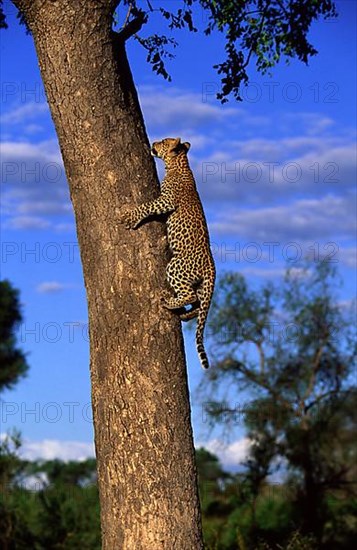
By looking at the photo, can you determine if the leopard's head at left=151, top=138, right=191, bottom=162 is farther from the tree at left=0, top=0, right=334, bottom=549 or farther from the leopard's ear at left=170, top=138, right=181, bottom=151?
the tree at left=0, top=0, right=334, bottom=549

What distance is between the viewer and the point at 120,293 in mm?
5180

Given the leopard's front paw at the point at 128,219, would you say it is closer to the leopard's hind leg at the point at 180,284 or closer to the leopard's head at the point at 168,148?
the leopard's hind leg at the point at 180,284

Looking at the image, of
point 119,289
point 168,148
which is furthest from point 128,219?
point 168,148

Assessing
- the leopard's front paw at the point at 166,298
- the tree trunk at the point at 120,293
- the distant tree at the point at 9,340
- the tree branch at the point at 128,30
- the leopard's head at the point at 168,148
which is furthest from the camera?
the distant tree at the point at 9,340

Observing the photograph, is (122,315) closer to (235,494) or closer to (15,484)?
(15,484)

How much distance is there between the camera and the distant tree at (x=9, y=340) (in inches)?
741

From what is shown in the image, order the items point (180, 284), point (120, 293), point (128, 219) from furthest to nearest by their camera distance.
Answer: point (180, 284), point (128, 219), point (120, 293)

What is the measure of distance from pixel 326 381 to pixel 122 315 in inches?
521

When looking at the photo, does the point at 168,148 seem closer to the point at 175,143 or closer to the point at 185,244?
the point at 175,143

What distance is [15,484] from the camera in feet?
44.6

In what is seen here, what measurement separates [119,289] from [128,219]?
0.43 m

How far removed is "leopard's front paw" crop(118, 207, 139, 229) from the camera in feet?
17.3

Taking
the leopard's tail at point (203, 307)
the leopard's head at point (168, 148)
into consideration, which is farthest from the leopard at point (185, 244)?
the leopard's head at point (168, 148)

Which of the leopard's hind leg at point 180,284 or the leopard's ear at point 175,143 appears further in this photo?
the leopard's ear at point 175,143
